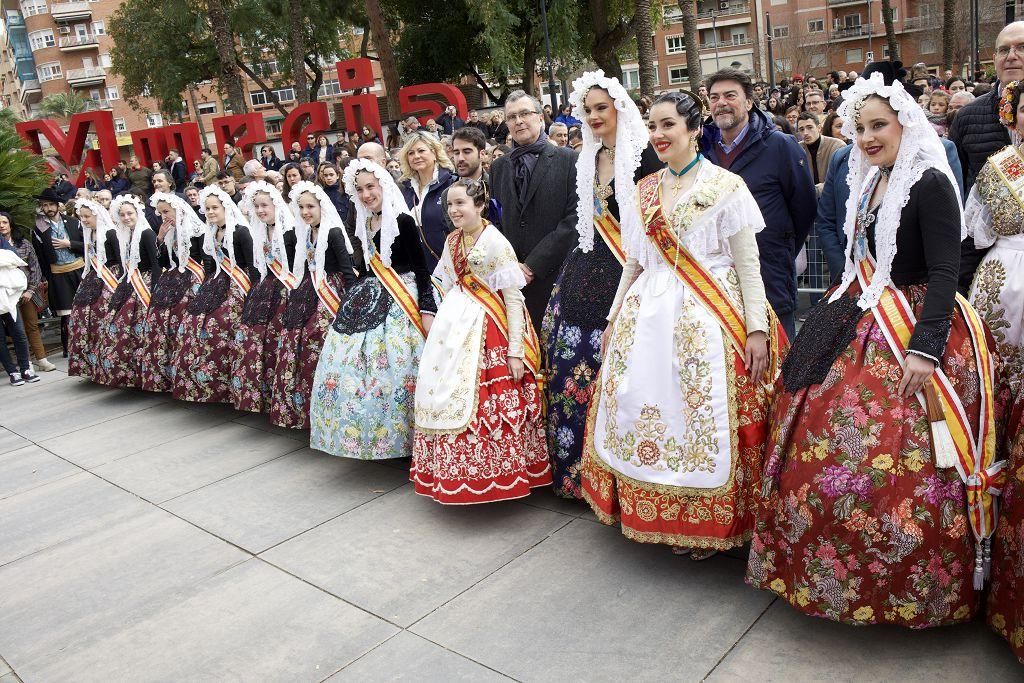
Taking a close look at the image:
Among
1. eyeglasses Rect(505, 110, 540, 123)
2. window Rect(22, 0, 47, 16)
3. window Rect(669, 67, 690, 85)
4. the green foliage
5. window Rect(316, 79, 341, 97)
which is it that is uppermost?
window Rect(22, 0, 47, 16)

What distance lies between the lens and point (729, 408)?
290 centimetres

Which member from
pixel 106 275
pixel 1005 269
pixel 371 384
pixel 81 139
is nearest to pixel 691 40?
pixel 81 139

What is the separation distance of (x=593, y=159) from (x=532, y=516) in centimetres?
172

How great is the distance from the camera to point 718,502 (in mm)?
2938

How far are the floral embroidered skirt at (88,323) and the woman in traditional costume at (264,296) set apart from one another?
8.31ft

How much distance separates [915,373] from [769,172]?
5.04 feet

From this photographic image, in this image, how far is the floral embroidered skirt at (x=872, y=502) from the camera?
7.84 feet

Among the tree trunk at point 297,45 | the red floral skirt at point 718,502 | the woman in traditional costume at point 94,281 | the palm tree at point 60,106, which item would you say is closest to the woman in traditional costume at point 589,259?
the red floral skirt at point 718,502

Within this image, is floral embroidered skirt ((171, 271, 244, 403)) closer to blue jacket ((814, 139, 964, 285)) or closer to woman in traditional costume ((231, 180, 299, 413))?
woman in traditional costume ((231, 180, 299, 413))

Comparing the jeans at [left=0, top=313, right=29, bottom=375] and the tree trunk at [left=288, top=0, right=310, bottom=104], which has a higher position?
the tree trunk at [left=288, top=0, right=310, bottom=104]

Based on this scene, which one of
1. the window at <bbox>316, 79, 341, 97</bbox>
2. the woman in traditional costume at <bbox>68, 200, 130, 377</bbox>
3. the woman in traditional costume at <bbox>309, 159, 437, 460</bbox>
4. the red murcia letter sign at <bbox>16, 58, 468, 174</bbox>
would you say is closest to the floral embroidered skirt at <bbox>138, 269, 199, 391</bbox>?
the woman in traditional costume at <bbox>68, 200, 130, 377</bbox>

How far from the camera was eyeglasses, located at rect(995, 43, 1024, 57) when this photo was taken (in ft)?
11.5

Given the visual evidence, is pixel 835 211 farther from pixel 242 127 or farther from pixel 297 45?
pixel 297 45

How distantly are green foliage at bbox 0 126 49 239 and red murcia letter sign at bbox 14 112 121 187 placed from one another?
9.12m
